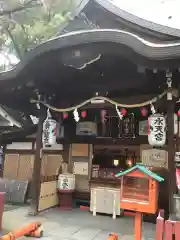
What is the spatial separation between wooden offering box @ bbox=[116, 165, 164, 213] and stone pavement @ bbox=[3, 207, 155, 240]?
1295 mm

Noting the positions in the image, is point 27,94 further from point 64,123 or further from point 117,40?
point 117,40

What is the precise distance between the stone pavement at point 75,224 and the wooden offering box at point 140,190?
1295 millimetres

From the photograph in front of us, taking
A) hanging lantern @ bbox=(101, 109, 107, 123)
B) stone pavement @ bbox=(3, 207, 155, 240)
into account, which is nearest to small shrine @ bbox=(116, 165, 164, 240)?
stone pavement @ bbox=(3, 207, 155, 240)

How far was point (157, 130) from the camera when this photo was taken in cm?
636

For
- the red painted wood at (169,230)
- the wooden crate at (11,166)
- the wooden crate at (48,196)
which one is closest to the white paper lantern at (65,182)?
the wooden crate at (48,196)

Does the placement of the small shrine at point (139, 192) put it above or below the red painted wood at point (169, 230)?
above

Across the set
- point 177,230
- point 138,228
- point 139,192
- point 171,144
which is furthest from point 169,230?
point 171,144

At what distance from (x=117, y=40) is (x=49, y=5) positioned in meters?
1.74

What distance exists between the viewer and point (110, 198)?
7801 mm

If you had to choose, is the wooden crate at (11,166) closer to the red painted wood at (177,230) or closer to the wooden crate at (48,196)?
the wooden crate at (48,196)

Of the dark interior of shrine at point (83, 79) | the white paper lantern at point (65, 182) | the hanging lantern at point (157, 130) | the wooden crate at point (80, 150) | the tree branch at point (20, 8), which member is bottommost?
the white paper lantern at point (65, 182)

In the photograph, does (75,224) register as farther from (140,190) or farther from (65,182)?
(140,190)

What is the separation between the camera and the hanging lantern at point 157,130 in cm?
629

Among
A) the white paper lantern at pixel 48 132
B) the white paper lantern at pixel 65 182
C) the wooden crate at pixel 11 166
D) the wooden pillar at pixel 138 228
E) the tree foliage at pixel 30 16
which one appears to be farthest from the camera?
the wooden crate at pixel 11 166
